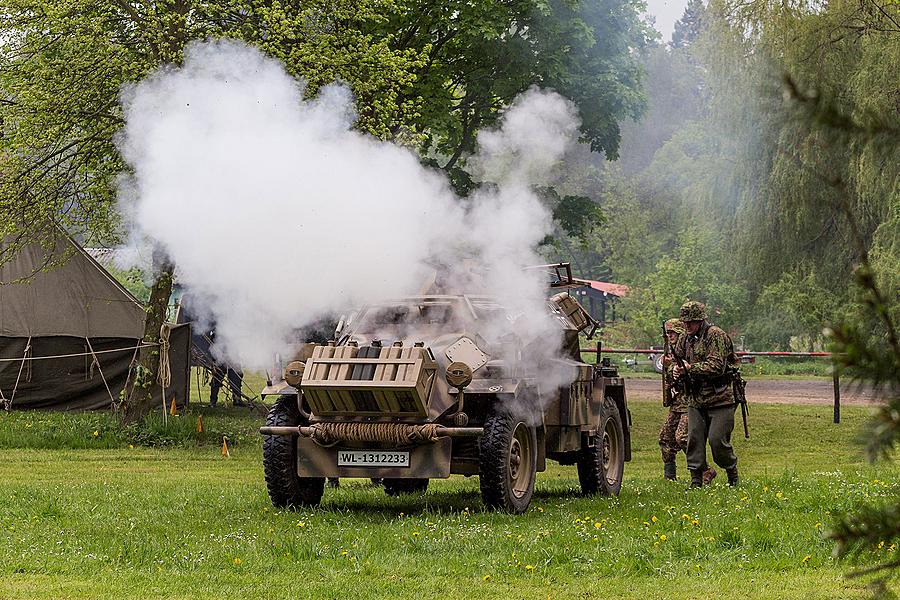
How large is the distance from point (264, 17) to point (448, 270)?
8505 mm

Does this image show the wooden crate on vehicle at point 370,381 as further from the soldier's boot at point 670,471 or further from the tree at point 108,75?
the tree at point 108,75

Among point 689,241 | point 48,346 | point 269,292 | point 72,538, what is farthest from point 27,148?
point 689,241

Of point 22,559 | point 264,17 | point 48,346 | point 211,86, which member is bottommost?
point 22,559

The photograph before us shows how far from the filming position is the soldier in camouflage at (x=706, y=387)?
45.9ft

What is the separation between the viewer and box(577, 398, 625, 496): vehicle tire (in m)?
13.8

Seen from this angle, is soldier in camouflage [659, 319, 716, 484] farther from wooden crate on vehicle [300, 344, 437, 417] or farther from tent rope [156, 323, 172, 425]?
tent rope [156, 323, 172, 425]

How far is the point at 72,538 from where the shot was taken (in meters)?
10.2

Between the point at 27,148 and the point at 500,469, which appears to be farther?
the point at 27,148

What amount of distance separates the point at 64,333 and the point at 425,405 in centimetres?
1588

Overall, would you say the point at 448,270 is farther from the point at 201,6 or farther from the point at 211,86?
the point at 201,6

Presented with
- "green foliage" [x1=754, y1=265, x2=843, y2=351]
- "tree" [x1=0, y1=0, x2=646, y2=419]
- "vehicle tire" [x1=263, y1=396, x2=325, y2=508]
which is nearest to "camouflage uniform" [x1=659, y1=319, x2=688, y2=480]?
"vehicle tire" [x1=263, y1=396, x2=325, y2=508]

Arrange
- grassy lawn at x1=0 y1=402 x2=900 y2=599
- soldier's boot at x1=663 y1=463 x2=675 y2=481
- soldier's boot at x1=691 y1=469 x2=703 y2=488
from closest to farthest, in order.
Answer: grassy lawn at x1=0 y1=402 x2=900 y2=599 → soldier's boot at x1=691 y1=469 x2=703 y2=488 → soldier's boot at x1=663 y1=463 x2=675 y2=481

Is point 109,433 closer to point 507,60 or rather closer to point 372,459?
point 372,459

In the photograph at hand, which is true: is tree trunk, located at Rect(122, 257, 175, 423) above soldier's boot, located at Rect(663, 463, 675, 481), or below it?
above
